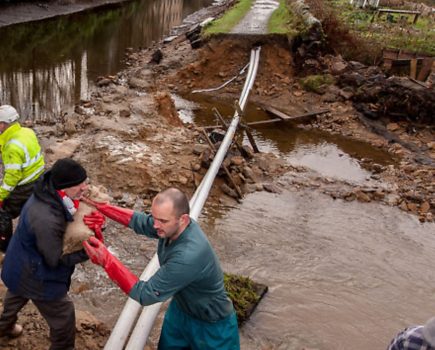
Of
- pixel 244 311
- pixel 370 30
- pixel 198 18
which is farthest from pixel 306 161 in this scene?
pixel 198 18

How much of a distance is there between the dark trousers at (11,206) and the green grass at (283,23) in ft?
45.4

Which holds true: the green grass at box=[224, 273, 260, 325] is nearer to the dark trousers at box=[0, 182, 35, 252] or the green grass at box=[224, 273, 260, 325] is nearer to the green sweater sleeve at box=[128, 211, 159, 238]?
the green sweater sleeve at box=[128, 211, 159, 238]

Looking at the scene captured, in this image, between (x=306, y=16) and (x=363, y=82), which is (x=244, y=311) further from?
(x=306, y=16)

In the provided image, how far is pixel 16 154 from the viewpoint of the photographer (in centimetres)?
452

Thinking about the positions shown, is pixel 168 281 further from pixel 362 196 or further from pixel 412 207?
pixel 412 207

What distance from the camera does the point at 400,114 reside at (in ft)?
45.7

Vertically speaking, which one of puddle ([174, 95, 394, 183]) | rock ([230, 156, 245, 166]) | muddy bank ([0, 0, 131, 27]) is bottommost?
Result: muddy bank ([0, 0, 131, 27])

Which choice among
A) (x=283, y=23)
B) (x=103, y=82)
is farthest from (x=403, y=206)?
A: (x=283, y=23)

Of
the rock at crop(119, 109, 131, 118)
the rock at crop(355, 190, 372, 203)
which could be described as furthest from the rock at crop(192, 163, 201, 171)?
the rock at crop(355, 190, 372, 203)

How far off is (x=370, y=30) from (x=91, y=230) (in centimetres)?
1877

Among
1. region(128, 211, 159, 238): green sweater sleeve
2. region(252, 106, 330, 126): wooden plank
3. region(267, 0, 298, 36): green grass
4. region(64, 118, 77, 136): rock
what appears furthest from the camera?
region(267, 0, 298, 36): green grass

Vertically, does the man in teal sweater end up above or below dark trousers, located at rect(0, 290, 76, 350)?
above

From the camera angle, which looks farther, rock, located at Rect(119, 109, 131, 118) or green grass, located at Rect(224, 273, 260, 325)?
rock, located at Rect(119, 109, 131, 118)

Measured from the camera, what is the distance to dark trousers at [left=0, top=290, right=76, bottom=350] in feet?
12.0
